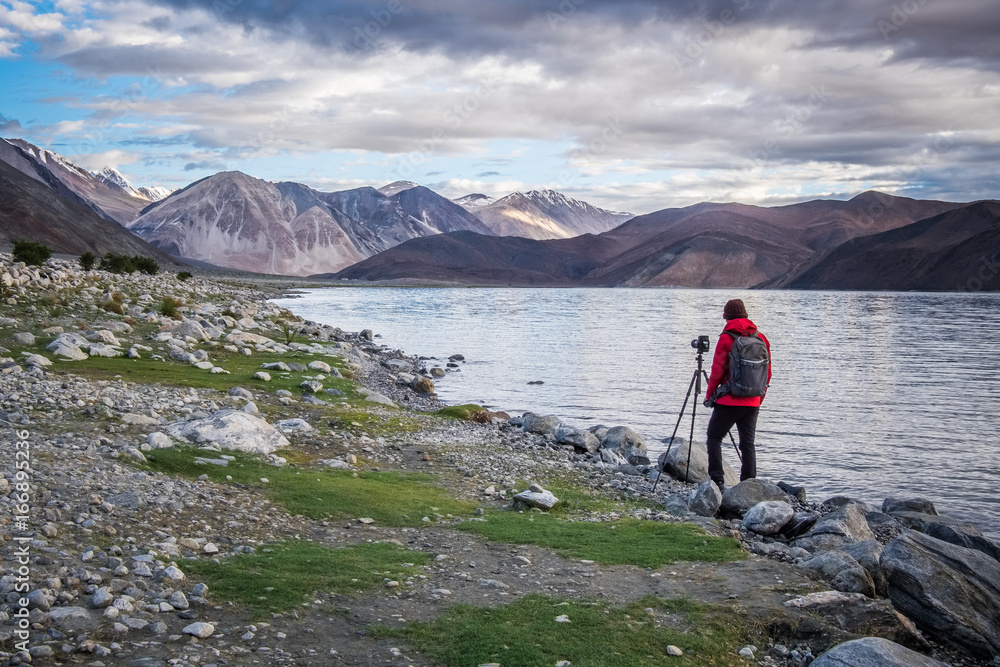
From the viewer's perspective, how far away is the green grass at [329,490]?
33.4ft

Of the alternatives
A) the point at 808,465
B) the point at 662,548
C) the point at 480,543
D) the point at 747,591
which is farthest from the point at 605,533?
the point at 808,465

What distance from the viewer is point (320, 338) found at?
4047 centimetres

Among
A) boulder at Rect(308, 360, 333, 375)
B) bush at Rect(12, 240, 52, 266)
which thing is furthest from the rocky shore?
bush at Rect(12, 240, 52, 266)

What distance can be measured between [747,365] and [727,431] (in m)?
1.46

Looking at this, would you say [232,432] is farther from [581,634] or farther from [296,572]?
[581,634]

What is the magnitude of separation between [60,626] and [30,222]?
7199 inches

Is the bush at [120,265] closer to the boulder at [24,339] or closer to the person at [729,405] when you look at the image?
the boulder at [24,339]

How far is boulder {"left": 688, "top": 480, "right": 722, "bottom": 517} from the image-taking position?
501 inches

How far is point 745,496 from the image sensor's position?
1306 centimetres

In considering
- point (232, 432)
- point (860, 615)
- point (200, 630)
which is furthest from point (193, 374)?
point (860, 615)

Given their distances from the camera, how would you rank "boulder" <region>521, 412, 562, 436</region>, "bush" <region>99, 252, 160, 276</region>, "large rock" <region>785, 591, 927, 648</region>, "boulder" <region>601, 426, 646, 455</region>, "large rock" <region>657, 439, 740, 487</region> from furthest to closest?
"bush" <region>99, 252, 160, 276</region>
"boulder" <region>521, 412, 562, 436</region>
"boulder" <region>601, 426, 646, 455</region>
"large rock" <region>657, 439, 740, 487</region>
"large rock" <region>785, 591, 927, 648</region>

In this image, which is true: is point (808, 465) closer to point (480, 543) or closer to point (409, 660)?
point (480, 543)

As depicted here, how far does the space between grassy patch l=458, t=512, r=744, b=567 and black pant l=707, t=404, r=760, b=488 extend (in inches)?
142

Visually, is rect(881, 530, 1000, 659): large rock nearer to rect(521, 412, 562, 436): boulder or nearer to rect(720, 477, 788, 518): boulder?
rect(720, 477, 788, 518): boulder
